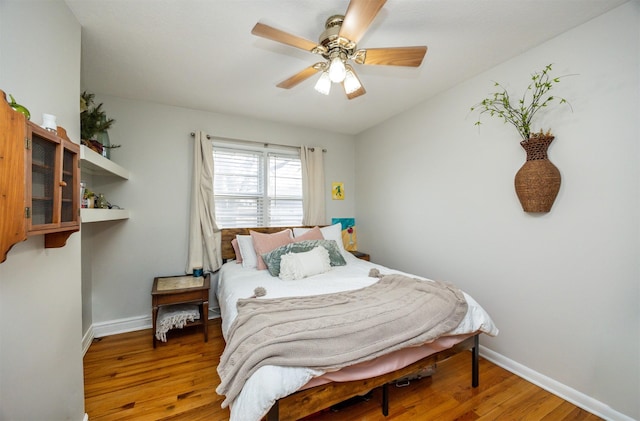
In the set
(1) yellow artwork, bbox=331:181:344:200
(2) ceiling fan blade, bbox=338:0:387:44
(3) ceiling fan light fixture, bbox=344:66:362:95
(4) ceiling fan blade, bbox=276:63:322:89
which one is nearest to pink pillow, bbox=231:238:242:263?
(1) yellow artwork, bbox=331:181:344:200

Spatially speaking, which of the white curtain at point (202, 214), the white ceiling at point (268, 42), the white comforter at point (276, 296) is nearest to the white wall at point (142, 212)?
the white curtain at point (202, 214)

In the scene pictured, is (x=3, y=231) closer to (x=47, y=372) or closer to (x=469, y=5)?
(x=47, y=372)

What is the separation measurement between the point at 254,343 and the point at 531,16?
2.58m

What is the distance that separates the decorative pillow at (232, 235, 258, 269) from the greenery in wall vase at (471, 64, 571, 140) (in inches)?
105

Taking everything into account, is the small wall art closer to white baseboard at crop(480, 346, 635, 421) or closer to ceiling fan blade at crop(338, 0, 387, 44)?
white baseboard at crop(480, 346, 635, 421)

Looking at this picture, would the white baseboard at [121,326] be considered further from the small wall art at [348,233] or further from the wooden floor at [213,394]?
the small wall art at [348,233]

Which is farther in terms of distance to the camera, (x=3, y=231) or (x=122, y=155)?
(x=122, y=155)

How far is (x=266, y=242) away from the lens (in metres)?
2.77

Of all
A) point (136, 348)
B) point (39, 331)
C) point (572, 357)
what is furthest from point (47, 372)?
point (572, 357)

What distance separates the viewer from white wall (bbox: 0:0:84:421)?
98cm

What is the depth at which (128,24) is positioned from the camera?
164 cm

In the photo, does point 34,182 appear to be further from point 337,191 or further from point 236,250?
point 337,191

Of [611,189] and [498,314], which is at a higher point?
[611,189]

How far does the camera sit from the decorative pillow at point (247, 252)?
9.00 feet
